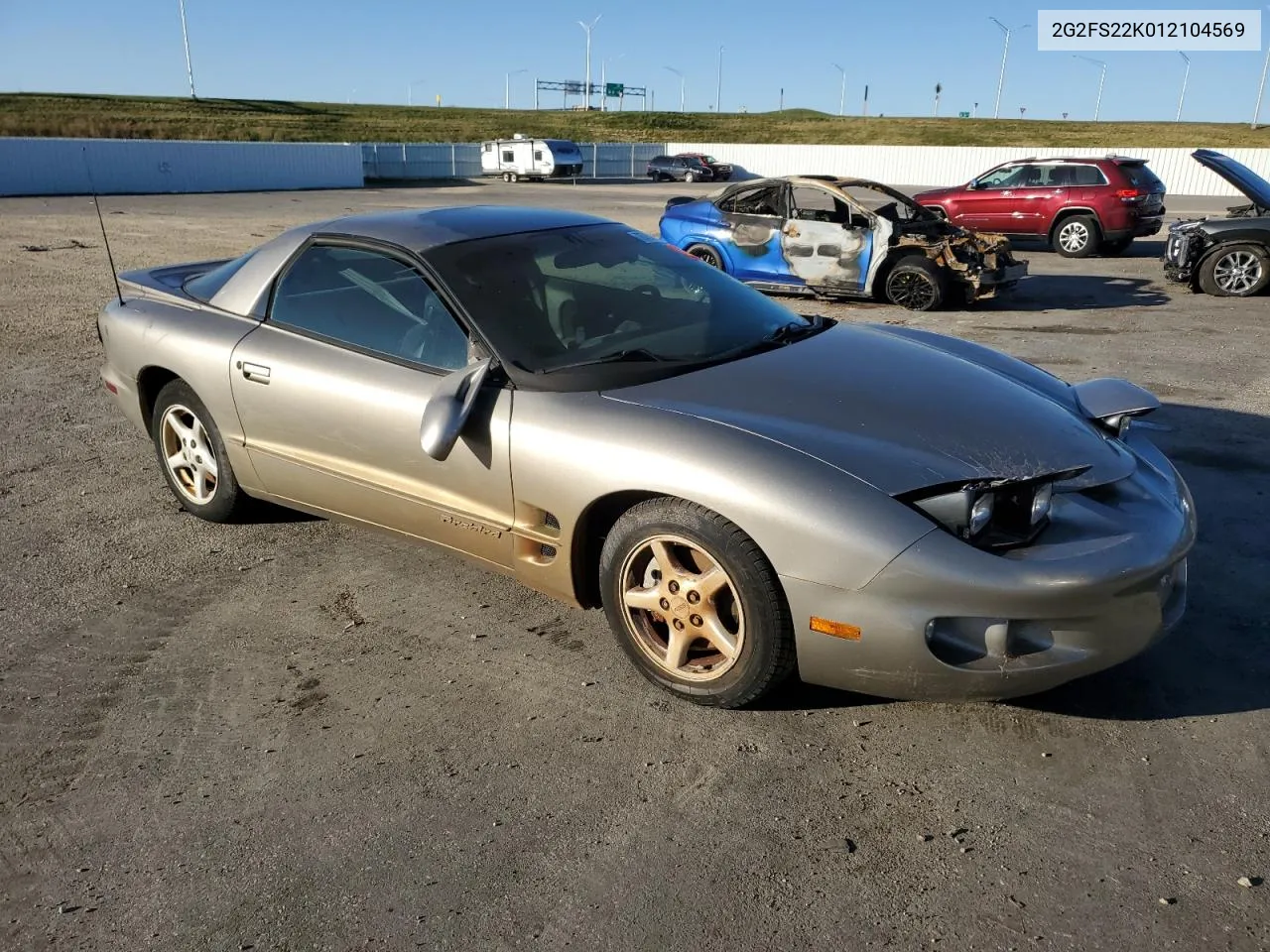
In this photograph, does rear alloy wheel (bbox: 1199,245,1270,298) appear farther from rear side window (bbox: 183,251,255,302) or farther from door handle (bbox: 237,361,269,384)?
door handle (bbox: 237,361,269,384)

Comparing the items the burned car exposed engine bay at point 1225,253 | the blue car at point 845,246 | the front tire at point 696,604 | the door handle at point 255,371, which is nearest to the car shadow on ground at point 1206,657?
the front tire at point 696,604

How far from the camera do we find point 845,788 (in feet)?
8.67

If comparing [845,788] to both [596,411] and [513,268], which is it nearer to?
[596,411]

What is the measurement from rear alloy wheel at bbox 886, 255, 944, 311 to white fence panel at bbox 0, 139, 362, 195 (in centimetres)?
2678

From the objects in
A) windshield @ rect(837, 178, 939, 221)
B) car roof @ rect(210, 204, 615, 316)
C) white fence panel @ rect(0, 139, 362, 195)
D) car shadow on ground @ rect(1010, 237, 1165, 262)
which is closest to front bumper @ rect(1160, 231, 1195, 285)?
windshield @ rect(837, 178, 939, 221)

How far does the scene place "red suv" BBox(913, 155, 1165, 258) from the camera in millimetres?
15242

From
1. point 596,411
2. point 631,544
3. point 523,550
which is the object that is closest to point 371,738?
point 523,550

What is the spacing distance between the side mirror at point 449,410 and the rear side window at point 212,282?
1655 mm

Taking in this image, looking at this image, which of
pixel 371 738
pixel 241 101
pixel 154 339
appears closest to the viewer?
pixel 371 738

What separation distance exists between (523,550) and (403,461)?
1.90 feet

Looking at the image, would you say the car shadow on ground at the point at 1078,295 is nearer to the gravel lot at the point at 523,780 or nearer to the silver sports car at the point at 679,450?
the gravel lot at the point at 523,780

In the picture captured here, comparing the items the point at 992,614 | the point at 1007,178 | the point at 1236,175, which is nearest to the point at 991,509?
the point at 992,614

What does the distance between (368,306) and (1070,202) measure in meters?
14.8

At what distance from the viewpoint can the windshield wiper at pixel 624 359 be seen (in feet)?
10.9
